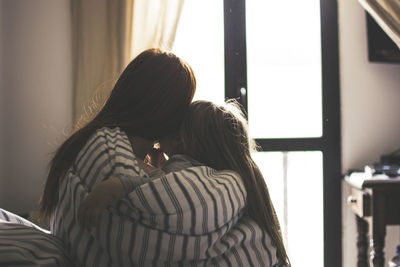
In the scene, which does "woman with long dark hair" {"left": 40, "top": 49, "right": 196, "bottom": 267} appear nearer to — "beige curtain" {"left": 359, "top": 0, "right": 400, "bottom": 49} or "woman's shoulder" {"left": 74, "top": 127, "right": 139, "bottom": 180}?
"woman's shoulder" {"left": 74, "top": 127, "right": 139, "bottom": 180}

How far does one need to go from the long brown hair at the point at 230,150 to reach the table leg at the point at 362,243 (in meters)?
1.21

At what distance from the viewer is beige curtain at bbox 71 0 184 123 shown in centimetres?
238

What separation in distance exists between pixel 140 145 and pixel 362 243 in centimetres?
148

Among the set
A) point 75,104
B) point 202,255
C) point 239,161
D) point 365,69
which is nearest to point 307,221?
point 365,69

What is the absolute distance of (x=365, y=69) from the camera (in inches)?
99.1

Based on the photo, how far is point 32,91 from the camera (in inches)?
96.0

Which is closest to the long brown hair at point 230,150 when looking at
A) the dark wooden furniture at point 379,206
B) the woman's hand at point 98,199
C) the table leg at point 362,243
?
the woman's hand at point 98,199

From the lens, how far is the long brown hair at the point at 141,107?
1.14 meters

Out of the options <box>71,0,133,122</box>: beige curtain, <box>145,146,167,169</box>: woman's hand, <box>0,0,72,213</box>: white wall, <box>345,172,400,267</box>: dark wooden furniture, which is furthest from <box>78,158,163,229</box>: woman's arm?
<box>0,0,72,213</box>: white wall

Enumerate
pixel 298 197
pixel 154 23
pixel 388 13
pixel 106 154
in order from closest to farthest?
pixel 106 154
pixel 388 13
pixel 154 23
pixel 298 197

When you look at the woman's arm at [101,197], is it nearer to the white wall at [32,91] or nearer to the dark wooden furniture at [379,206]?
the dark wooden furniture at [379,206]

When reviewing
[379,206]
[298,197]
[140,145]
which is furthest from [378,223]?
[140,145]

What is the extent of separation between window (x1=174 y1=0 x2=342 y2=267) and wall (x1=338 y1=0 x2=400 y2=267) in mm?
71

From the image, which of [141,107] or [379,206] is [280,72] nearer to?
[379,206]
